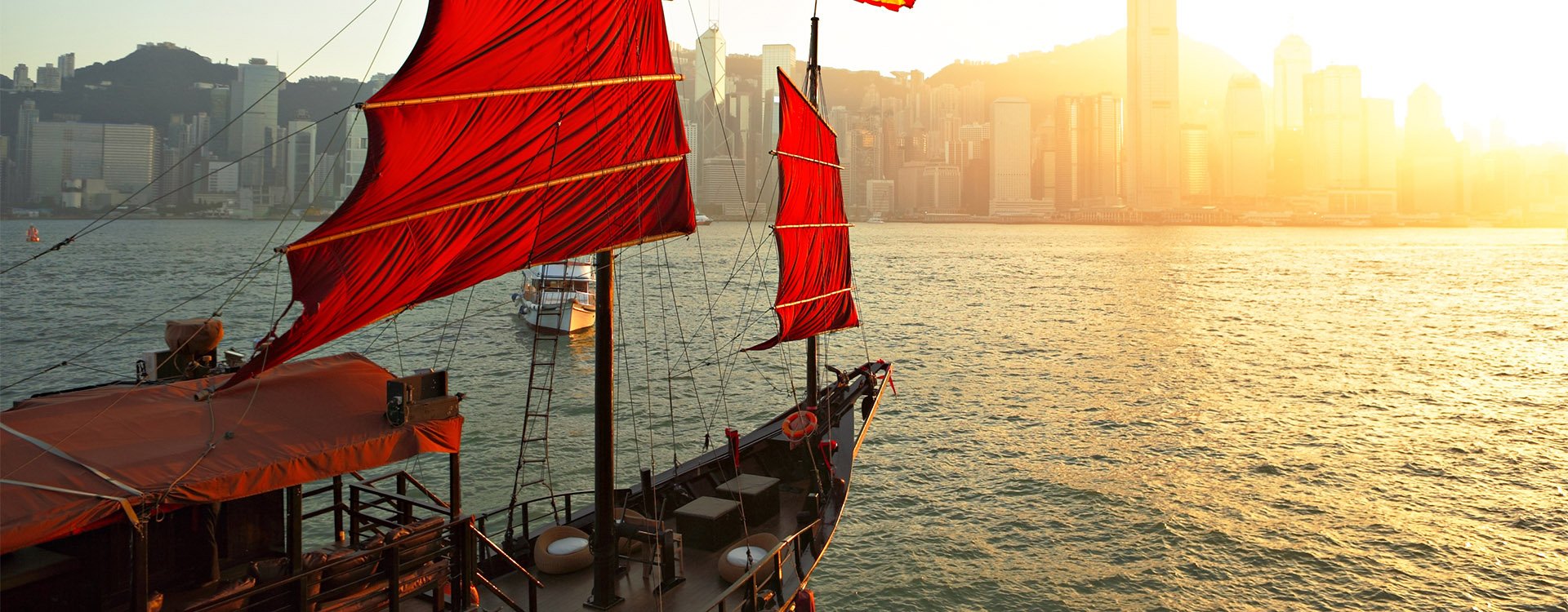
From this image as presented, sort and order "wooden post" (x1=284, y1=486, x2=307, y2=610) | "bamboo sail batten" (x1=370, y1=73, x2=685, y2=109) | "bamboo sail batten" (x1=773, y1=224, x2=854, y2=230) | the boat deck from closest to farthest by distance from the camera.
→ "wooden post" (x1=284, y1=486, x2=307, y2=610) < "bamboo sail batten" (x1=370, y1=73, x2=685, y2=109) < the boat deck < "bamboo sail batten" (x1=773, y1=224, x2=854, y2=230)

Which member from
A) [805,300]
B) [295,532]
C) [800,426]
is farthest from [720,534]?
[805,300]

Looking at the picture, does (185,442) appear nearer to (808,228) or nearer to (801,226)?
(801,226)

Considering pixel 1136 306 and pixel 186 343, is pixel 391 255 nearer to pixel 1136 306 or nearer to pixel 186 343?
pixel 186 343

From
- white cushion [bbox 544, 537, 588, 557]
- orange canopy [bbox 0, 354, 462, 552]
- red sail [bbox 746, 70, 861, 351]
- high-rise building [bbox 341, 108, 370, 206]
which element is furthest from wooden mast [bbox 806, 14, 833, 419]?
orange canopy [bbox 0, 354, 462, 552]

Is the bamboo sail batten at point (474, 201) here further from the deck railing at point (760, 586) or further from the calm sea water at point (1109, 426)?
the deck railing at point (760, 586)

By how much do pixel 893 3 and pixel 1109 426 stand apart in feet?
59.6

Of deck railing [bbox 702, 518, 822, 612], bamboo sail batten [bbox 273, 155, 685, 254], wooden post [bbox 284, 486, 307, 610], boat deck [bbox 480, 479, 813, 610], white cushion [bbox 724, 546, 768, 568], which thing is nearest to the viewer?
wooden post [bbox 284, 486, 307, 610]

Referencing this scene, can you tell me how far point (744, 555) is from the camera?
13.2 m

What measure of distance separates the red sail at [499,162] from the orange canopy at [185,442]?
588 millimetres

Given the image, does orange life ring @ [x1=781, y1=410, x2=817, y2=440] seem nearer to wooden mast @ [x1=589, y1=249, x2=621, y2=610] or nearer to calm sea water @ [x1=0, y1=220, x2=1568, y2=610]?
calm sea water @ [x1=0, y1=220, x2=1568, y2=610]

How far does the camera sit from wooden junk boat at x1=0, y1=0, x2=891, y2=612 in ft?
25.3

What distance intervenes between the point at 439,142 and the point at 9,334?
58930 millimetres

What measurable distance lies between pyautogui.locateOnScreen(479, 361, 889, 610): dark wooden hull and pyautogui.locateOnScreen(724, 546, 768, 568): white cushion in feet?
0.59

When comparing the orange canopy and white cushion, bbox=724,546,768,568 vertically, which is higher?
the orange canopy
